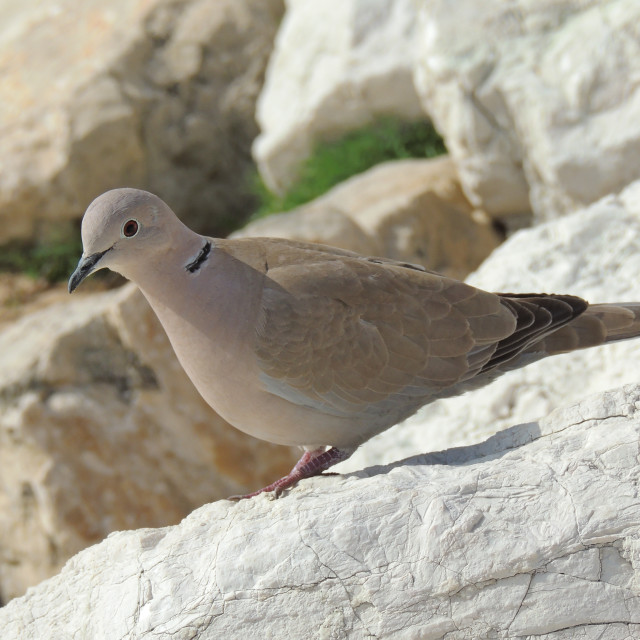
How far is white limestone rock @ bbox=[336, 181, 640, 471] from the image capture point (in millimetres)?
4223

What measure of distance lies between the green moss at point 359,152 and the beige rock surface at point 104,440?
2536 mm

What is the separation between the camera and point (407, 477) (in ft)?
9.47

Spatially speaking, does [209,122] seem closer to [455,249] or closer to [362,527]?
[455,249]

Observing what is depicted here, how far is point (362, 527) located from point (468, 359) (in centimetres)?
107

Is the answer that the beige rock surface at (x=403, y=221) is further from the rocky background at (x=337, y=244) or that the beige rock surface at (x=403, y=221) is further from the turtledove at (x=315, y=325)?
the turtledove at (x=315, y=325)

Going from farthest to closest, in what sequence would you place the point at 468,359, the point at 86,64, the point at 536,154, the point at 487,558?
the point at 86,64 → the point at 536,154 → the point at 468,359 → the point at 487,558

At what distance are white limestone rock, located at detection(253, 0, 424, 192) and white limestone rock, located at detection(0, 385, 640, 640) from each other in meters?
5.03

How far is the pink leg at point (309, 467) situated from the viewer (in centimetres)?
330

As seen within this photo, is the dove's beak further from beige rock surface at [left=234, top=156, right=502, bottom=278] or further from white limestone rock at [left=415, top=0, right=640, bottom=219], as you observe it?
white limestone rock at [left=415, top=0, right=640, bottom=219]

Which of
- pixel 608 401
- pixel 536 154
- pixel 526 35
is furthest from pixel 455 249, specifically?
pixel 608 401

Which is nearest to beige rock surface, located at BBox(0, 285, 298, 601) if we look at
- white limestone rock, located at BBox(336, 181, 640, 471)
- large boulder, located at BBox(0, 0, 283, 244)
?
white limestone rock, located at BBox(336, 181, 640, 471)

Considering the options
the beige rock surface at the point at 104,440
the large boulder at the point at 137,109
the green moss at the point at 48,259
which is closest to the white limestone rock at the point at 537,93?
the beige rock surface at the point at 104,440

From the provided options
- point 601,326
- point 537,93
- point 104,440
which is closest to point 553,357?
point 601,326

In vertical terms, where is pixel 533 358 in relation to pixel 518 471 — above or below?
below
